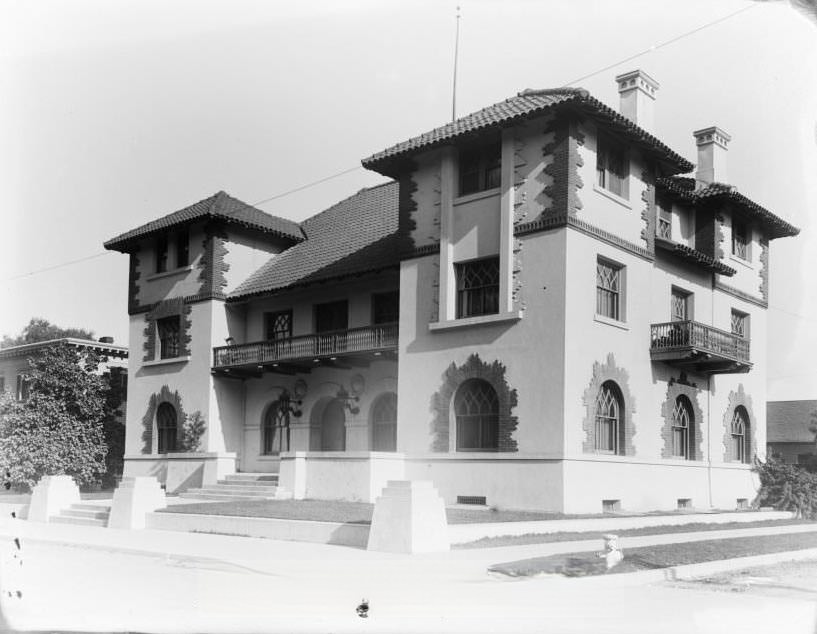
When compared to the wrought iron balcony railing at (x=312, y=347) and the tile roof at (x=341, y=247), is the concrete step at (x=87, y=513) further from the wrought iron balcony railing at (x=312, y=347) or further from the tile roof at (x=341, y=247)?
the tile roof at (x=341, y=247)

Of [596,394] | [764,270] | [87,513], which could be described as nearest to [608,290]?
[596,394]

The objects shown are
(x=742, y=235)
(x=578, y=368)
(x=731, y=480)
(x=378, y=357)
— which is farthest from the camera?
(x=742, y=235)

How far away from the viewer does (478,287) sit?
75.8ft

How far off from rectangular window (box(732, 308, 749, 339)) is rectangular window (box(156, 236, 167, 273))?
1976 centimetres

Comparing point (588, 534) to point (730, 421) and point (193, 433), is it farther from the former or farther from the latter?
point (193, 433)

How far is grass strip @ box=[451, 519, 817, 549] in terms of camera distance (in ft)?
51.6

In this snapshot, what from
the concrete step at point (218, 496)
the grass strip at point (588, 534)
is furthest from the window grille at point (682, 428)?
the concrete step at point (218, 496)

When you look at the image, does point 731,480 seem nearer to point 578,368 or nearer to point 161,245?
point 578,368

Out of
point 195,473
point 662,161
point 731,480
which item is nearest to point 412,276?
point 662,161

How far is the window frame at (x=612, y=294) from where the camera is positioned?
22.8m

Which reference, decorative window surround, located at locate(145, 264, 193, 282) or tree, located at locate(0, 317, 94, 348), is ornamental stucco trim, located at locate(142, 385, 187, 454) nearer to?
decorative window surround, located at locate(145, 264, 193, 282)

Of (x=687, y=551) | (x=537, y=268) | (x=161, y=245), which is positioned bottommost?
(x=687, y=551)

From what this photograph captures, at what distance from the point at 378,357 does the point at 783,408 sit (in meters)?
31.9

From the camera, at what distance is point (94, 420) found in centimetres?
3406
